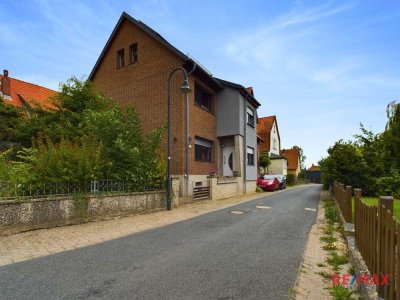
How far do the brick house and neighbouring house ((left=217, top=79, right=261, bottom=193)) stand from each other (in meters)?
0.46

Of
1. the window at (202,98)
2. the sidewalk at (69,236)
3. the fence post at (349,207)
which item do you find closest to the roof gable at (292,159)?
the window at (202,98)

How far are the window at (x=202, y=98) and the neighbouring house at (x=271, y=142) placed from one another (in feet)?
62.1

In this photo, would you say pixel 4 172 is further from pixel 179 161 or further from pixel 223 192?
pixel 223 192

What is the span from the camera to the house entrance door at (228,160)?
22.2m

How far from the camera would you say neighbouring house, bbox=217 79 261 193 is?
21.1 metres

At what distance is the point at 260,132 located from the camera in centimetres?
4088

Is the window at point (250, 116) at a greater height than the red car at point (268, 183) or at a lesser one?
greater

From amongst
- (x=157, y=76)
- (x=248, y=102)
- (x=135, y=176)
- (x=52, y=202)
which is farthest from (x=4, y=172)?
(x=248, y=102)

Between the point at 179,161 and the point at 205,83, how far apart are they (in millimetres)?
5910

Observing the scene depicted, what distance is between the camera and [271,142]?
134ft

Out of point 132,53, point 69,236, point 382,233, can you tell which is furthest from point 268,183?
point 382,233

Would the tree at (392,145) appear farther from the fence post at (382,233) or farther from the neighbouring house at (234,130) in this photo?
the fence post at (382,233)

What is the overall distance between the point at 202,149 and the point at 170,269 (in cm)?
1478

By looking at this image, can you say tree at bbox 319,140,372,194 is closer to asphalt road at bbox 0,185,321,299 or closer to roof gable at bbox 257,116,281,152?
asphalt road at bbox 0,185,321,299
